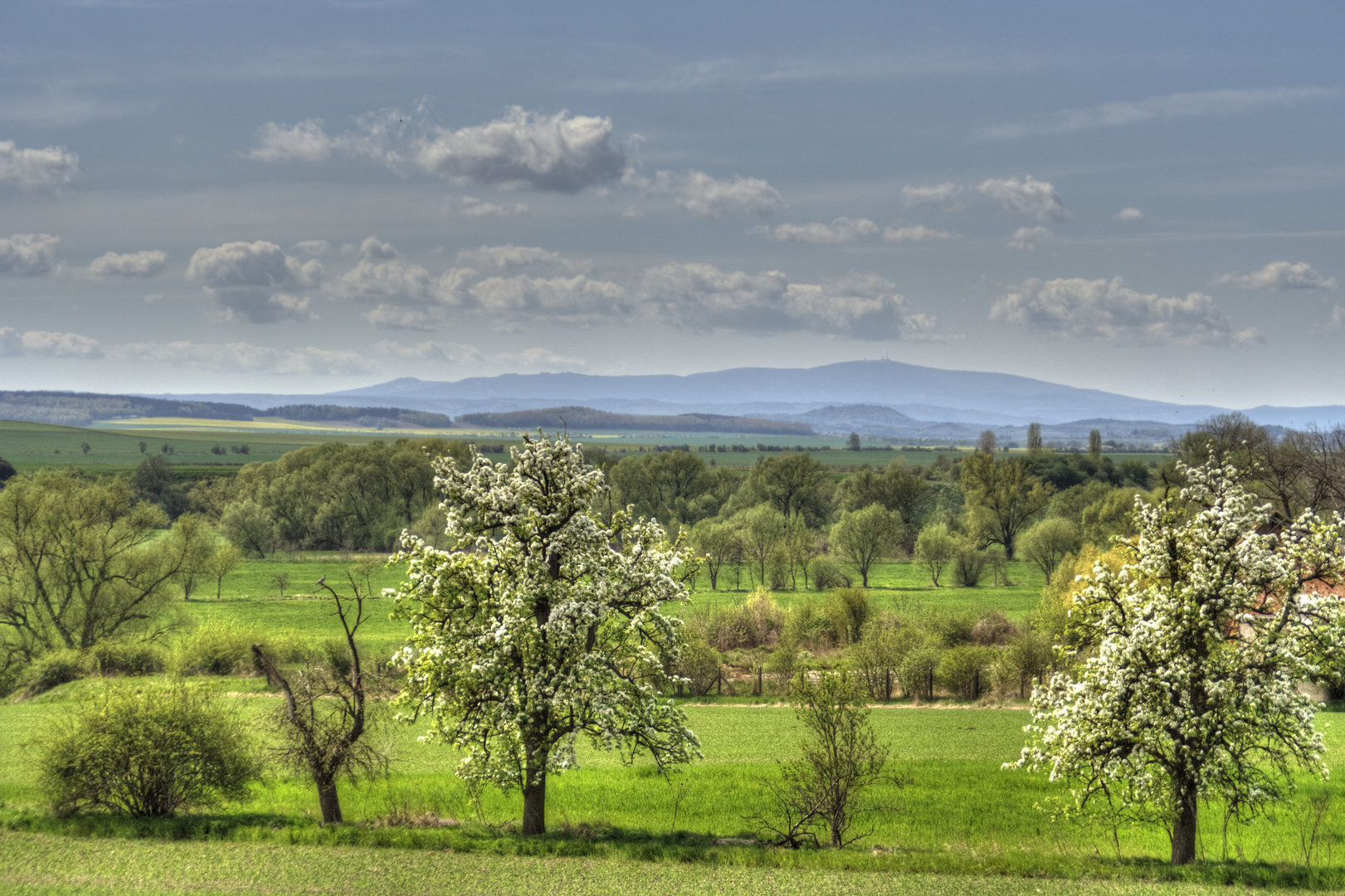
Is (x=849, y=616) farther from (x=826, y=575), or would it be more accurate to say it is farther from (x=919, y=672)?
(x=826, y=575)

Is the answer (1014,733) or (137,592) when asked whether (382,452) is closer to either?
(137,592)

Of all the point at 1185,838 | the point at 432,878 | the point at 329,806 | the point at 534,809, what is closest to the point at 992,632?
the point at 1185,838

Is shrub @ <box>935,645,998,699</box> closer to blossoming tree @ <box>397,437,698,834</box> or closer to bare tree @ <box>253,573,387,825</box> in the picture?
blossoming tree @ <box>397,437,698,834</box>

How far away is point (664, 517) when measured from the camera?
109 meters

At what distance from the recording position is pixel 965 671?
1767 inches

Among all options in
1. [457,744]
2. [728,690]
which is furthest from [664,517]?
[457,744]

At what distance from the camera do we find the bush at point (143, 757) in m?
22.3

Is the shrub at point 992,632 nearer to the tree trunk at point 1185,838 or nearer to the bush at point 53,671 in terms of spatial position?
the tree trunk at point 1185,838

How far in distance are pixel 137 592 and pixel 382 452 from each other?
5713 cm

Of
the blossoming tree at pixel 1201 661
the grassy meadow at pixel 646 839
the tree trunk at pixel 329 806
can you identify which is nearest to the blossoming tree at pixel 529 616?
the grassy meadow at pixel 646 839

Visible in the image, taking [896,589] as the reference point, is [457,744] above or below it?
above

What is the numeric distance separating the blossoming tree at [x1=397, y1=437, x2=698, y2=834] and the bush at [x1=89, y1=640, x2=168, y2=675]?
Result: 36.4 m

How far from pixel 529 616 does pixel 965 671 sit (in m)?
31.4

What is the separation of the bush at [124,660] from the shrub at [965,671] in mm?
40230
